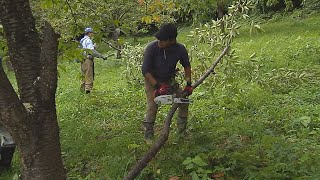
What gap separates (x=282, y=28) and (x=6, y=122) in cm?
1841

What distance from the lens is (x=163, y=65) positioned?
586 cm

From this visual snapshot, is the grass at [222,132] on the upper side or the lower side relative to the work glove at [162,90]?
lower

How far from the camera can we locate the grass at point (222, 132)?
4973 millimetres

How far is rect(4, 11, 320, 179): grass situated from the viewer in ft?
16.3

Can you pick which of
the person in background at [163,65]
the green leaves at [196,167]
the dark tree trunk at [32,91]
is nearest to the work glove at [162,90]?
the person in background at [163,65]

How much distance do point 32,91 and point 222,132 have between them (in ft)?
9.78

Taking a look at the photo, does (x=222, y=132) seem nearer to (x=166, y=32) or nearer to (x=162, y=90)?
(x=162, y=90)

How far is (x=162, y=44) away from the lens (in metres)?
5.68

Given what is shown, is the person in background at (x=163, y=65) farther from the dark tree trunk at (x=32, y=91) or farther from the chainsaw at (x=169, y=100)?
the dark tree trunk at (x=32, y=91)

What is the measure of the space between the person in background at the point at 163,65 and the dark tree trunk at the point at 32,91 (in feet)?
6.11

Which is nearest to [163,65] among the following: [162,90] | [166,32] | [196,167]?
[162,90]

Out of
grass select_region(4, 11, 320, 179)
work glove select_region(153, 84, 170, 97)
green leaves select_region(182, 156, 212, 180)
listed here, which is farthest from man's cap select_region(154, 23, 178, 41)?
green leaves select_region(182, 156, 212, 180)

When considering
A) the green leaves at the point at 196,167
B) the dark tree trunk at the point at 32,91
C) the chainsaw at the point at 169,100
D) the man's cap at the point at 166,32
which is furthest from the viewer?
the man's cap at the point at 166,32

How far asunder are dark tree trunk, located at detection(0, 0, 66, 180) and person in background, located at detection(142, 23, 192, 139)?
6.11ft
